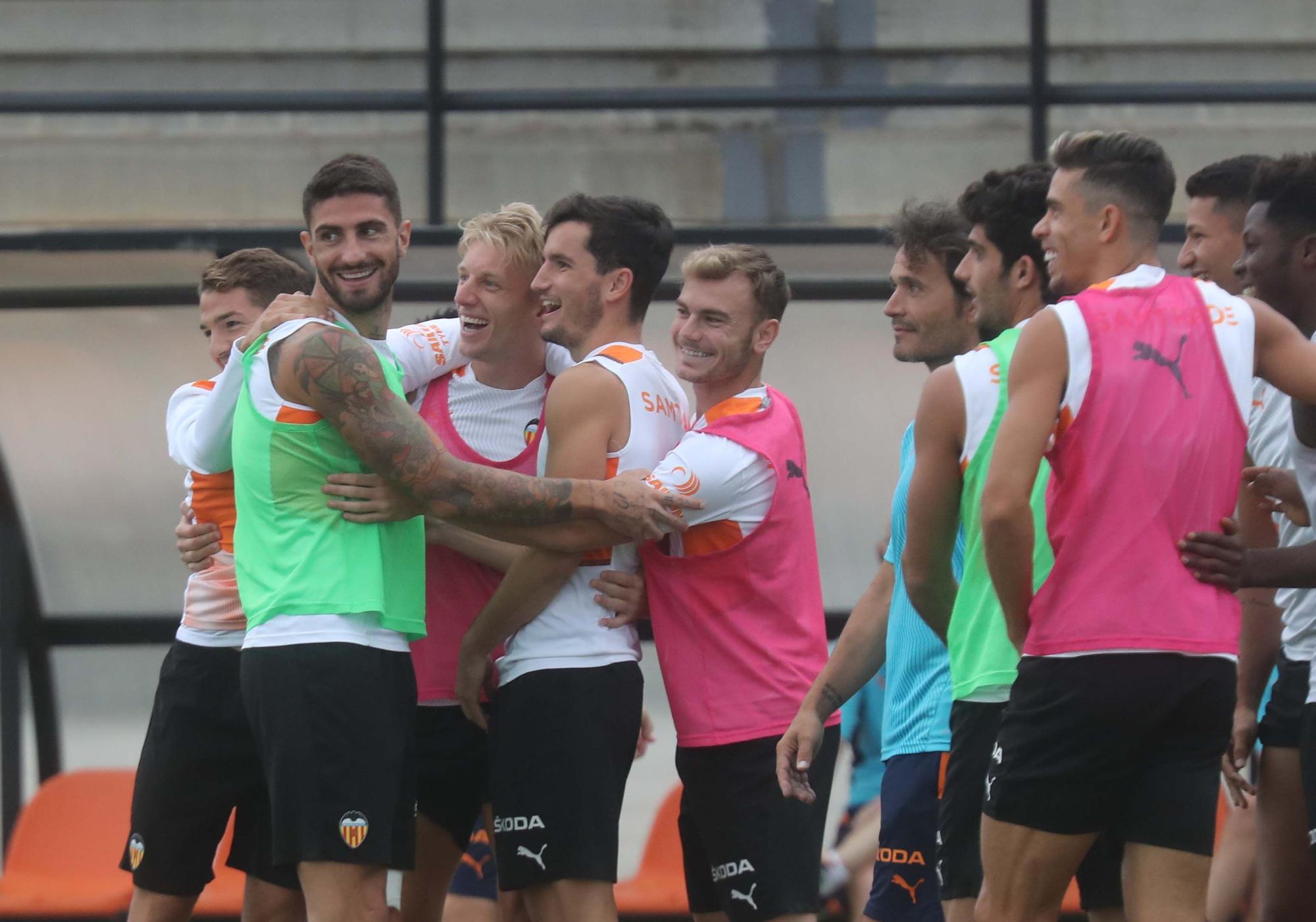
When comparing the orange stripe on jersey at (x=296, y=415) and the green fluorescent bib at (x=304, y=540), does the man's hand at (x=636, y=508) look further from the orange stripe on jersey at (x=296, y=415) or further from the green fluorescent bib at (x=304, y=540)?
the orange stripe on jersey at (x=296, y=415)

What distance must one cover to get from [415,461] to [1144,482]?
5.25ft

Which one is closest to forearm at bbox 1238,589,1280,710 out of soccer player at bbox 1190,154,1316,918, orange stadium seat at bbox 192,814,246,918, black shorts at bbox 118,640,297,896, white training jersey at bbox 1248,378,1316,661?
soccer player at bbox 1190,154,1316,918

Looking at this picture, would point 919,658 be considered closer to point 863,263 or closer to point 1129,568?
point 1129,568

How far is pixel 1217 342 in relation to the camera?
124 inches

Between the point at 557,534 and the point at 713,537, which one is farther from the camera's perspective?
the point at 713,537

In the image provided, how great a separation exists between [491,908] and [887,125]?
396cm

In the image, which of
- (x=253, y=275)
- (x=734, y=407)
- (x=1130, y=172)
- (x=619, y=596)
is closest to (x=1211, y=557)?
(x=1130, y=172)

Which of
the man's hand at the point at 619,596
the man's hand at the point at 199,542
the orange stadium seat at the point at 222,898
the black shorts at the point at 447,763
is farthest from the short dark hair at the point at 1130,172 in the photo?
the orange stadium seat at the point at 222,898

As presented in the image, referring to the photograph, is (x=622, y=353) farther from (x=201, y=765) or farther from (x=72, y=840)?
(x=72, y=840)

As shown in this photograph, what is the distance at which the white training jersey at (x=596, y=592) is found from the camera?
3.87 m

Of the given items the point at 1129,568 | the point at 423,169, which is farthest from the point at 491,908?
the point at 423,169

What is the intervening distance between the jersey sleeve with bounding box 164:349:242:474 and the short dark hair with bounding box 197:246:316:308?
304 millimetres

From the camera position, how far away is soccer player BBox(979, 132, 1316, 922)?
3.10 m

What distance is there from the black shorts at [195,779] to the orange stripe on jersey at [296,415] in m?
0.93
